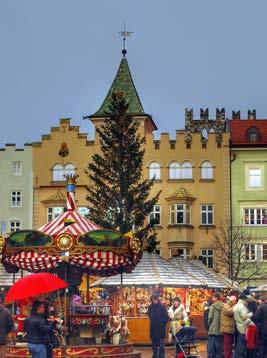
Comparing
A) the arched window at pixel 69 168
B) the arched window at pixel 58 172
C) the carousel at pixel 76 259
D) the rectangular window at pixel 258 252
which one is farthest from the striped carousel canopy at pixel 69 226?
the arched window at pixel 58 172

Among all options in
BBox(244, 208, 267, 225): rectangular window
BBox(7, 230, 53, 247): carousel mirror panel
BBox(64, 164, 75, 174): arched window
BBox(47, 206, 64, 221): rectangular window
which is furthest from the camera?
BBox(64, 164, 75, 174): arched window

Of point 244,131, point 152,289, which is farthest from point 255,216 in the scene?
point 152,289

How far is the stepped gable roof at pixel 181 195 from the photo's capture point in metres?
72.9

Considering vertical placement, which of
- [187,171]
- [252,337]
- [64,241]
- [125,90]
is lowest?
[252,337]

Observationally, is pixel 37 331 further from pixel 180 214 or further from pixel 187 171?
pixel 187 171

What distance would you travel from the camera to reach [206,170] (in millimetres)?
73875

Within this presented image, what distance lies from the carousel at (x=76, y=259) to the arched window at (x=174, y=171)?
45.2 metres

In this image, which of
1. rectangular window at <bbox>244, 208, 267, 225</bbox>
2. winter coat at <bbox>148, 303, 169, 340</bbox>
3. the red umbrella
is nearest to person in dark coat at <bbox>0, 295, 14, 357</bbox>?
the red umbrella

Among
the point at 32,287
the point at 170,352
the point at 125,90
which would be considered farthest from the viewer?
the point at 125,90

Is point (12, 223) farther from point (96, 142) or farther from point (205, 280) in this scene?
point (205, 280)

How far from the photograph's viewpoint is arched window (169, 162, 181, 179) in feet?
243

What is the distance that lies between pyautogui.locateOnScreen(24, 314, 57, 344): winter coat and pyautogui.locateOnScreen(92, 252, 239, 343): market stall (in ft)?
65.3

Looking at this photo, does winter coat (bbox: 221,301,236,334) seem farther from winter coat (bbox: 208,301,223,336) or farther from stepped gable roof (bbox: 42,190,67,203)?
stepped gable roof (bbox: 42,190,67,203)

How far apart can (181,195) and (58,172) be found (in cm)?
935
